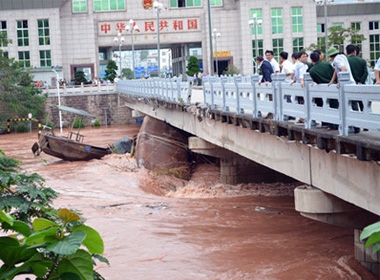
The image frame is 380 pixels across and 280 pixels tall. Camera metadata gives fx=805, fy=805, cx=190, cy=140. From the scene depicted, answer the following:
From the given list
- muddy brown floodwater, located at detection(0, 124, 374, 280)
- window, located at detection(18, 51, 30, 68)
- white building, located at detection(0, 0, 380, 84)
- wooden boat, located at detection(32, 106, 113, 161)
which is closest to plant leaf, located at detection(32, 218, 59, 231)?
muddy brown floodwater, located at detection(0, 124, 374, 280)

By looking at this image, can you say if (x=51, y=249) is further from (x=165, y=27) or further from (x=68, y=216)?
(x=165, y=27)

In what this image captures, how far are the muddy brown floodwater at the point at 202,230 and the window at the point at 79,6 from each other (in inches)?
2098

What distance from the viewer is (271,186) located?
81.0 feet

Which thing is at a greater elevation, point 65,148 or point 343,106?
point 343,106

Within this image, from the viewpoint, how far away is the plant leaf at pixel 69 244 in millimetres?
2820

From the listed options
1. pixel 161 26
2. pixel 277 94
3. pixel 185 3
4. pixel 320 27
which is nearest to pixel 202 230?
pixel 277 94

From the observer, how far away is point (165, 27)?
8019 cm

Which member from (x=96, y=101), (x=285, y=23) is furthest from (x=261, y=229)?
(x=285, y=23)

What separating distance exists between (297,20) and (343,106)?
7043 centimetres

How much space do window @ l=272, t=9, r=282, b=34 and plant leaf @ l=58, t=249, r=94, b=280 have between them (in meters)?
77.4

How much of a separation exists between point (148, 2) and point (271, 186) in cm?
5751

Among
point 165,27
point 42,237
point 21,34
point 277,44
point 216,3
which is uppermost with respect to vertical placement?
point 216,3

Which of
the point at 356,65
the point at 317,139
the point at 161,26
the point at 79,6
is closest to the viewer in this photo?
the point at 317,139

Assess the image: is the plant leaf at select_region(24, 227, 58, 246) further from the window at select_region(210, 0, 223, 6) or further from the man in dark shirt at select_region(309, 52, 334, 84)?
the window at select_region(210, 0, 223, 6)
